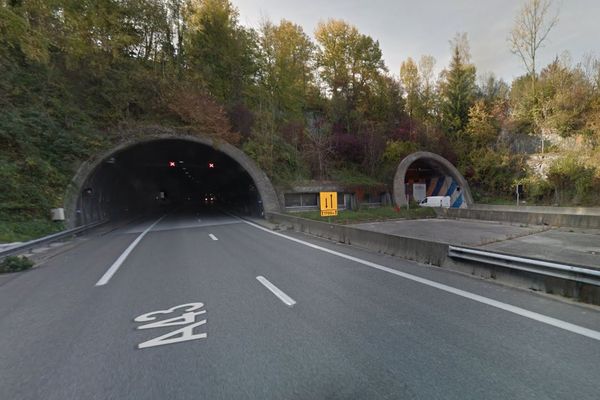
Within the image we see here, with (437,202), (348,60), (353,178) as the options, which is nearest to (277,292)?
(353,178)

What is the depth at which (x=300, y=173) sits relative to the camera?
89.9 feet

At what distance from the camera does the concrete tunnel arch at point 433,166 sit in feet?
88.7

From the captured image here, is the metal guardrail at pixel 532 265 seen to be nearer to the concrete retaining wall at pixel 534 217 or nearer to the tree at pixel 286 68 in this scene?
the concrete retaining wall at pixel 534 217

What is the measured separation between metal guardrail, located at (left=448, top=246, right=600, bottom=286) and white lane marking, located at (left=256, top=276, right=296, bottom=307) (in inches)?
172

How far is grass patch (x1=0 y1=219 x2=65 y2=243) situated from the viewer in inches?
470

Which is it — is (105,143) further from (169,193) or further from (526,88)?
(169,193)

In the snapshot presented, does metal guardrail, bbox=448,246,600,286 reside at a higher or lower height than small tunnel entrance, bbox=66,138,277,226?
lower

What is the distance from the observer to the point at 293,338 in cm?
384

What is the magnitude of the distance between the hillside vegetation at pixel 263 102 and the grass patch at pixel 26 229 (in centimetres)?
67

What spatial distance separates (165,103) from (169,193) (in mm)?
43358

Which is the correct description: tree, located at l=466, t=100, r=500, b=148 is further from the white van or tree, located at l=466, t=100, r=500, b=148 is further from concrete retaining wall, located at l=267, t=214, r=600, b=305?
concrete retaining wall, located at l=267, t=214, r=600, b=305

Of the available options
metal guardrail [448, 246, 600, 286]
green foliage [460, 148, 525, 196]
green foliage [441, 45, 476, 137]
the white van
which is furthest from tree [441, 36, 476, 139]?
metal guardrail [448, 246, 600, 286]

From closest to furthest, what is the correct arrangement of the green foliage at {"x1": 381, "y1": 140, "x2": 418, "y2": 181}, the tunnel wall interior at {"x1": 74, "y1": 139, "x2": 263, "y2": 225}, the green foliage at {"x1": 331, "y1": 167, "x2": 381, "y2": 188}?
the tunnel wall interior at {"x1": 74, "y1": 139, "x2": 263, "y2": 225} → the green foliage at {"x1": 331, "y1": 167, "x2": 381, "y2": 188} → the green foliage at {"x1": 381, "y1": 140, "x2": 418, "y2": 181}

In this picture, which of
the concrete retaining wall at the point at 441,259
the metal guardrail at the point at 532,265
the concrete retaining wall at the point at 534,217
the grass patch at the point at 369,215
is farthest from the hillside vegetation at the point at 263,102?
the metal guardrail at the point at 532,265
